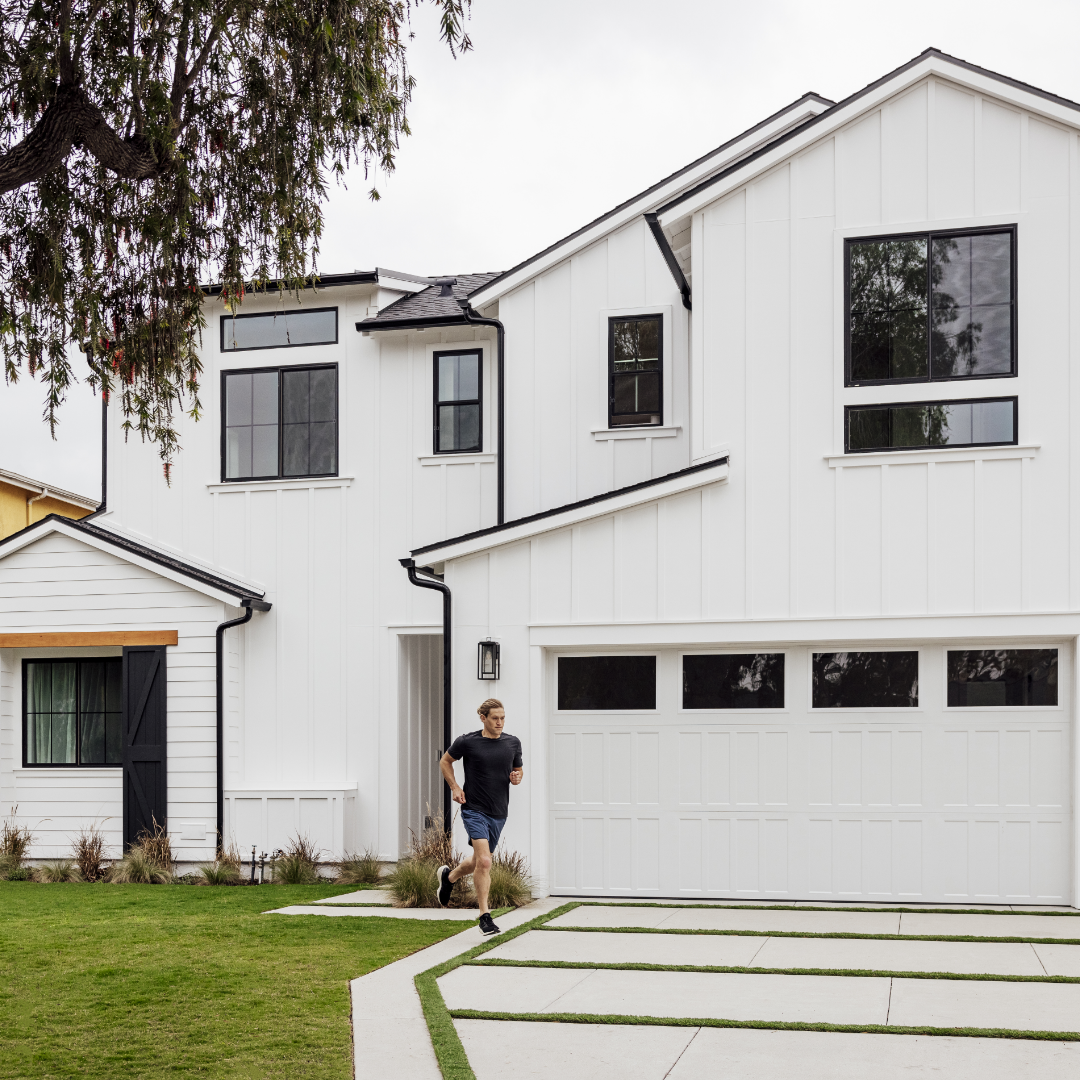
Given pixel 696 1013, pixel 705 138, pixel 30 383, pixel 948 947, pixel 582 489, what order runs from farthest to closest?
pixel 705 138
pixel 582 489
pixel 948 947
pixel 30 383
pixel 696 1013

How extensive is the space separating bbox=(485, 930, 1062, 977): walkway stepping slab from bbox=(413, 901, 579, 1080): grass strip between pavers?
0.14 m

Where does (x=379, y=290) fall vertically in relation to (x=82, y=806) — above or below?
above

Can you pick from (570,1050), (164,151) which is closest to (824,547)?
(570,1050)

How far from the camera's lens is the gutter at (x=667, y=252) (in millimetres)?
12680

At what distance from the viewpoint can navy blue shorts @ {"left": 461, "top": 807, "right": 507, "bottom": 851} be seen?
409 inches

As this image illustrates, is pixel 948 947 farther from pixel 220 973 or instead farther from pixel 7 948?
pixel 7 948

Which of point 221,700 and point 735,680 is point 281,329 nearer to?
point 221,700

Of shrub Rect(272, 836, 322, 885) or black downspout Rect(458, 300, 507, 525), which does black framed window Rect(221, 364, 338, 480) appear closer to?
black downspout Rect(458, 300, 507, 525)

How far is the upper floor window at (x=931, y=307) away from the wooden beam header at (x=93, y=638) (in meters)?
8.37

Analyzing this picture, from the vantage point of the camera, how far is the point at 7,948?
990 centimetres

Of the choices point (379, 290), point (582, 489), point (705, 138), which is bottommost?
point (582, 489)

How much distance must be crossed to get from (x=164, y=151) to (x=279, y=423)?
8.72 metres

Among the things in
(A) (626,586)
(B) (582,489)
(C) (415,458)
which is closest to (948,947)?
(A) (626,586)

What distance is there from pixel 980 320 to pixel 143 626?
9767mm
